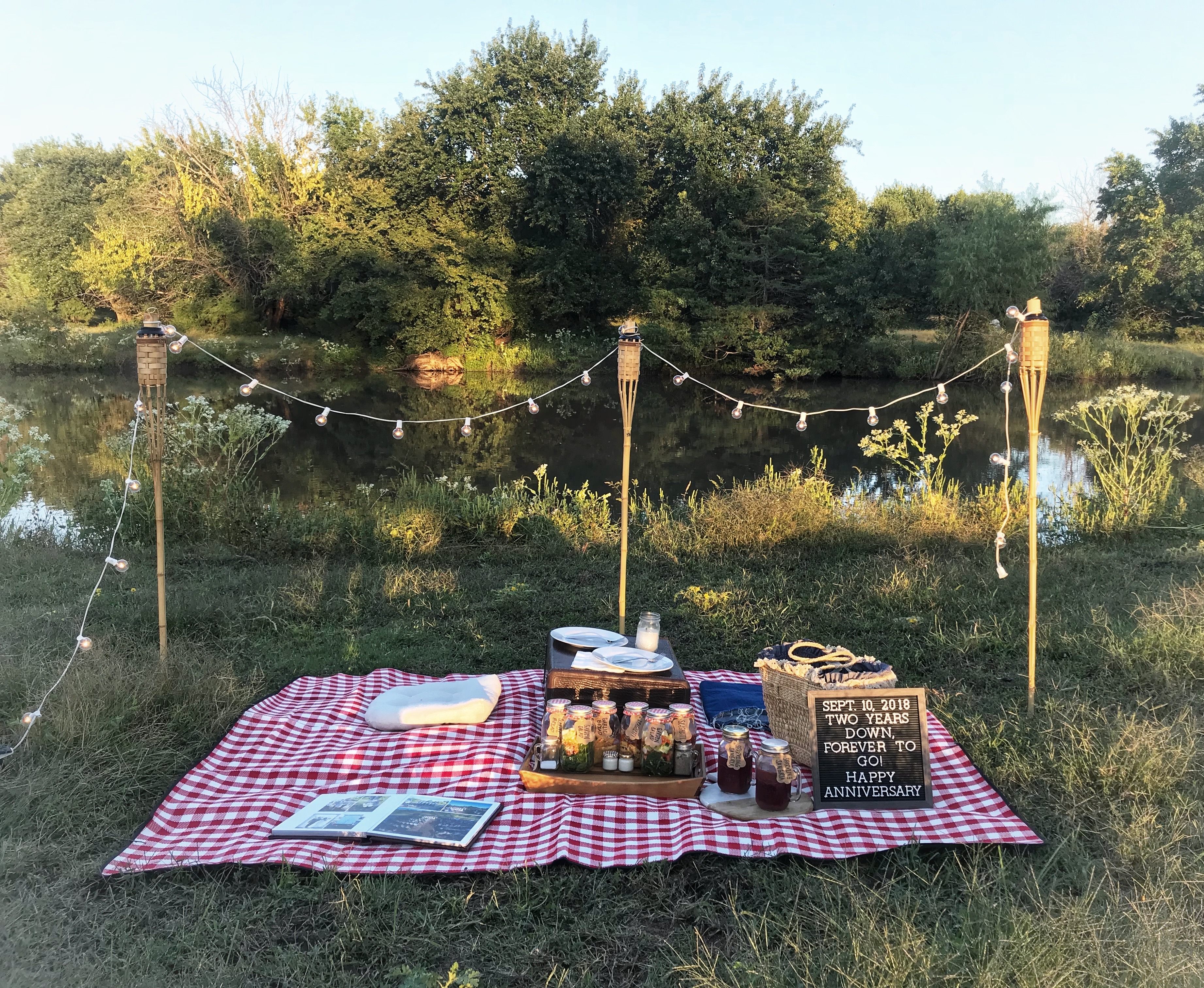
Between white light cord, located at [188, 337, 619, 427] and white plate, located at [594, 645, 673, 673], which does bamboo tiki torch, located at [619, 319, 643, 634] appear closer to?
white light cord, located at [188, 337, 619, 427]

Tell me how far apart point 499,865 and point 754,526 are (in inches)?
189

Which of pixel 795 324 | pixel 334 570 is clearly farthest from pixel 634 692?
pixel 795 324

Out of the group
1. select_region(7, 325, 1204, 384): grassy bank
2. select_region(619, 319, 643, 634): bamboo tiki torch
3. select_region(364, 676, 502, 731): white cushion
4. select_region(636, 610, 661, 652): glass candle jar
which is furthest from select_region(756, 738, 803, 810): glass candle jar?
select_region(7, 325, 1204, 384): grassy bank

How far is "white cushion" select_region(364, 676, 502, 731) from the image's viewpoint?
3.74 meters

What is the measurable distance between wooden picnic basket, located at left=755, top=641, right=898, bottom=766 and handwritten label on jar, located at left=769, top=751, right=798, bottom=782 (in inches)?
5.5

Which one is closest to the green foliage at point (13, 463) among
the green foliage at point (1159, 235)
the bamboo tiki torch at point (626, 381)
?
the bamboo tiki torch at point (626, 381)

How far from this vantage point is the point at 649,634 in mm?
3738

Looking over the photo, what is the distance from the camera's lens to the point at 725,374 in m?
26.0

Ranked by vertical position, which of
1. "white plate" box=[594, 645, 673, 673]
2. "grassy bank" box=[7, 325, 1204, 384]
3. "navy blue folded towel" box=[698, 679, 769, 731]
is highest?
"grassy bank" box=[7, 325, 1204, 384]

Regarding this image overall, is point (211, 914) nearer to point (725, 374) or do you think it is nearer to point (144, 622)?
point (144, 622)

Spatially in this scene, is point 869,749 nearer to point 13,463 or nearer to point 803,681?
point 803,681

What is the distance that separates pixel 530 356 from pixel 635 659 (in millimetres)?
24235

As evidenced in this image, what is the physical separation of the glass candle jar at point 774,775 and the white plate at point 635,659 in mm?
530

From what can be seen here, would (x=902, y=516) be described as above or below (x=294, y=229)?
below
